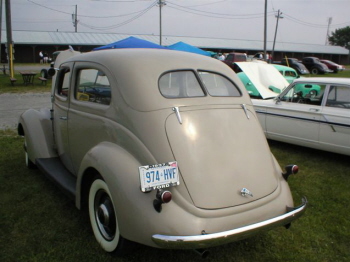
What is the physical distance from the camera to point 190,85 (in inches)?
122

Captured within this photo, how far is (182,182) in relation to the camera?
2.55 m

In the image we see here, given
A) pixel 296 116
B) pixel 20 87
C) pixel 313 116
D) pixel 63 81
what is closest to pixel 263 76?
pixel 296 116

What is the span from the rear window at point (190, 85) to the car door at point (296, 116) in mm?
2849

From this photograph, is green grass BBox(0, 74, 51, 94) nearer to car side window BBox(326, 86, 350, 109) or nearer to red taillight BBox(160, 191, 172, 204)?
car side window BBox(326, 86, 350, 109)

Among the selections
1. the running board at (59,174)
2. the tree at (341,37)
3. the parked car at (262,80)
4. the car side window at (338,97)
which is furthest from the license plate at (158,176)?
the tree at (341,37)

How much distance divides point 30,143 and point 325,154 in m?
4.99

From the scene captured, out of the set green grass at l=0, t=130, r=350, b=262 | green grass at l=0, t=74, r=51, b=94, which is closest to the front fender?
green grass at l=0, t=130, r=350, b=262

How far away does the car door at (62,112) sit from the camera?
12.7 ft

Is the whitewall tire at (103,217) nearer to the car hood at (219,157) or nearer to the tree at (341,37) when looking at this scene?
the car hood at (219,157)

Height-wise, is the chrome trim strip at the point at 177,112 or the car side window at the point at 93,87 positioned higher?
the car side window at the point at 93,87

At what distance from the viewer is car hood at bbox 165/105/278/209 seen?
258 cm

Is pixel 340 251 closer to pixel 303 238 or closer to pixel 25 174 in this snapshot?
pixel 303 238

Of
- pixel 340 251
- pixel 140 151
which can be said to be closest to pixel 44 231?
pixel 140 151

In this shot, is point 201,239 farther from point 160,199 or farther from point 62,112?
point 62,112
